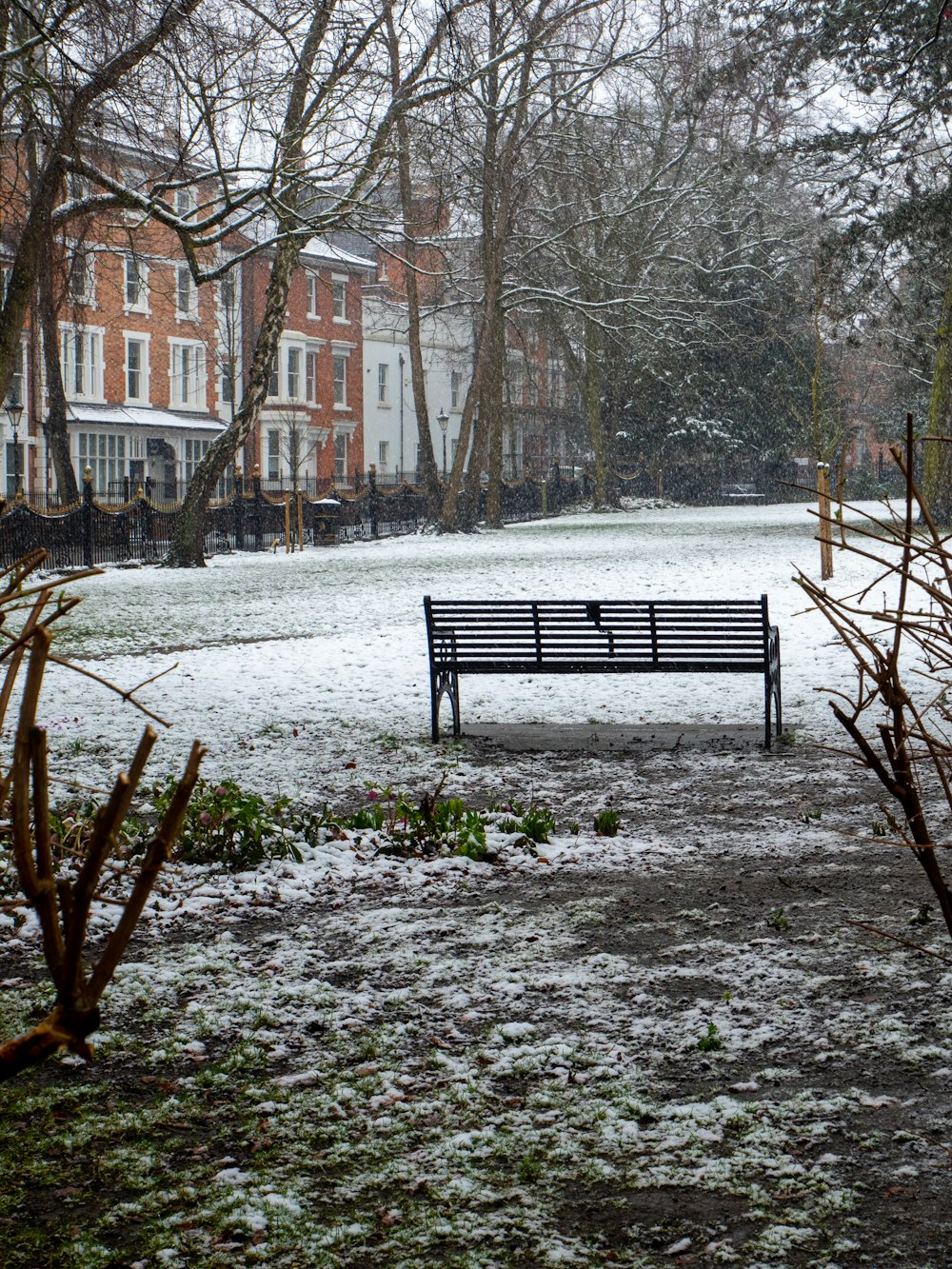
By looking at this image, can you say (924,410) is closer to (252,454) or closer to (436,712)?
(252,454)

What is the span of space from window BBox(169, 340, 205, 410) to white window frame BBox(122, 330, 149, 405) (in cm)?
109

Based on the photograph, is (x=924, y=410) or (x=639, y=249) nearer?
(x=639, y=249)

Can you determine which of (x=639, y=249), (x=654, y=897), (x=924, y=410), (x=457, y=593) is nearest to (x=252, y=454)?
(x=639, y=249)

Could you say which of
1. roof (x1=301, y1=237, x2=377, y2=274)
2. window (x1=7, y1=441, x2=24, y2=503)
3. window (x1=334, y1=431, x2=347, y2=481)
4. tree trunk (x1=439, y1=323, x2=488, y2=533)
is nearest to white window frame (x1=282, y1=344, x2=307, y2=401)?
window (x1=334, y1=431, x2=347, y2=481)

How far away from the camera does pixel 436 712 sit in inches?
366

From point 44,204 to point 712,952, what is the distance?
44.2 ft

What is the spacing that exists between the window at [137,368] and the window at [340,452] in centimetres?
1014

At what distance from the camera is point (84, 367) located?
4438cm

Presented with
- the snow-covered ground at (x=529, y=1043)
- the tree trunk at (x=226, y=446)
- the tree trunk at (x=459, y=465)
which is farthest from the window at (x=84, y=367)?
the snow-covered ground at (x=529, y=1043)

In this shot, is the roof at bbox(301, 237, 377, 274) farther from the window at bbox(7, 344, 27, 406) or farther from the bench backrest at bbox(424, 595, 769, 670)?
the bench backrest at bbox(424, 595, 769, 670)

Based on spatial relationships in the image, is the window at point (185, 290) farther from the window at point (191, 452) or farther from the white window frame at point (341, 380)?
the white window frame at point (341, 380)

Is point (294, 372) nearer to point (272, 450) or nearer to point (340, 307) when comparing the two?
point (272, 450)

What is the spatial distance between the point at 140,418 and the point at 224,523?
50.2 ft

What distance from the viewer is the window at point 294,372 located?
52.8 m
